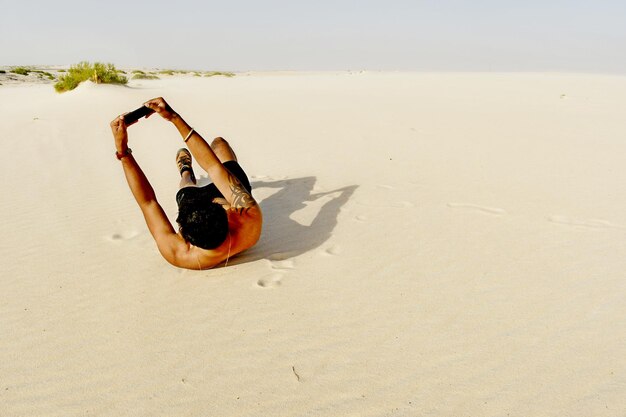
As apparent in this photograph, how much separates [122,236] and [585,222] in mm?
3863

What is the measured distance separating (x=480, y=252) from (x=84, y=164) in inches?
206

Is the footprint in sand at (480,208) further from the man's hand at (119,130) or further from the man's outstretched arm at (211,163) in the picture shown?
the man's hand at (119,130)

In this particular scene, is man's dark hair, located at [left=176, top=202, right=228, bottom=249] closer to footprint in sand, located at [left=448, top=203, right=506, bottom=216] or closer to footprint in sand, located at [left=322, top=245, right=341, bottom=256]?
footprint in sand, located at [left=322, top=245, right=341, bottom=256]

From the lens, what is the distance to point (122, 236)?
397 centimetres

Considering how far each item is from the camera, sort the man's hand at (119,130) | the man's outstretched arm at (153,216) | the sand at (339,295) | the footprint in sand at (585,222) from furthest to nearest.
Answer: the footprint in sand at (585,222)
the man's outstretched arm at (153,216)
the man's hand at (119,130)
the sand at (339,295)

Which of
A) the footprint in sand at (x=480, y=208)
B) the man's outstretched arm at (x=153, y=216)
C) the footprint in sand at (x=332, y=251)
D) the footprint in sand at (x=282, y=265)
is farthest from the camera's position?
the footprint in sand at (x=480, y=208)

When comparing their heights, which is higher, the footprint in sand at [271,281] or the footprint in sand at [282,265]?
the footprint in sand at [282,265]

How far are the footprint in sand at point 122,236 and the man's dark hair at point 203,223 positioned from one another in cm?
133

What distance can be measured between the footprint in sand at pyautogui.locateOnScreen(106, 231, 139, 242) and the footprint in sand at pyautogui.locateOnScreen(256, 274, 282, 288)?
145 cm

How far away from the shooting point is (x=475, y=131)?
795cm

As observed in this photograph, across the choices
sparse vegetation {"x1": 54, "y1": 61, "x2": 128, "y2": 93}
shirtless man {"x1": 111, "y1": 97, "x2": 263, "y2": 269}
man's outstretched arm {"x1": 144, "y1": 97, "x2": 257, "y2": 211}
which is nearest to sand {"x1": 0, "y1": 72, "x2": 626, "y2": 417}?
shirtless man {"x1": 111, "y1": 97, "x2": 263, "y2": 269}

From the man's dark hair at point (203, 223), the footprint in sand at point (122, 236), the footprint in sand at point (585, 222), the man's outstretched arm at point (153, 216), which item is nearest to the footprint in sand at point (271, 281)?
the man's dark hair at point (203, 223)

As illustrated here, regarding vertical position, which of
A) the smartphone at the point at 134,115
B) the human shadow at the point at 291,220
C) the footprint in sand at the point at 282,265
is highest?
the smartphone at the point at 134,115

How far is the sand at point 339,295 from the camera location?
83.7 inches
